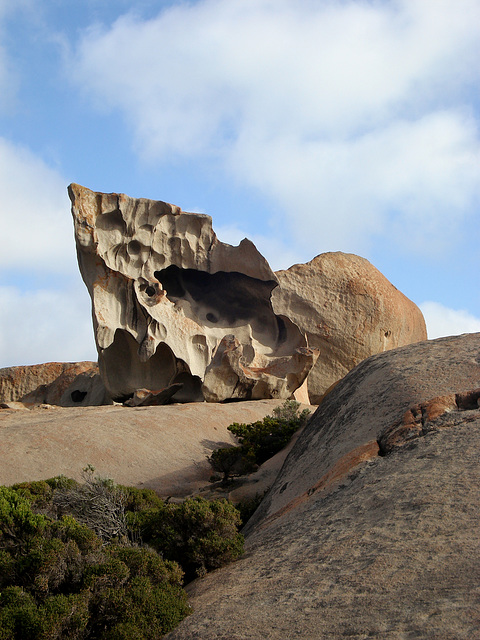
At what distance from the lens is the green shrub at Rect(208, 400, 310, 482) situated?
38.5ft

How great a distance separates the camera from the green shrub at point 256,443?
11.7 metres

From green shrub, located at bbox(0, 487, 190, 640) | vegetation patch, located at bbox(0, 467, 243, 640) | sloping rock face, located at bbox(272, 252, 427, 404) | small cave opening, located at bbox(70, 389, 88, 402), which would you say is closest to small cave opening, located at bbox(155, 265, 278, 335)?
sloping rock face, located at bbox(272, 252, 427, 404)

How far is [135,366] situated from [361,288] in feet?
25.7

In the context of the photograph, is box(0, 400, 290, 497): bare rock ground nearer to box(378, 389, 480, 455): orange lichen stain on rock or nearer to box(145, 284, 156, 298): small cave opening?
box(378, 389, 480, 455): orange lichen stain on rock

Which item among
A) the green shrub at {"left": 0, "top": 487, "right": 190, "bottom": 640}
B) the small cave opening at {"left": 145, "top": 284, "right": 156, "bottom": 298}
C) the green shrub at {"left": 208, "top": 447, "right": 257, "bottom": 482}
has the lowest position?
the green shrub at {"left": 0, "top": 487, "right": 190, "bottom": 640}

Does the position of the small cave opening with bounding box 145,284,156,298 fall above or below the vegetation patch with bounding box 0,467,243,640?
above

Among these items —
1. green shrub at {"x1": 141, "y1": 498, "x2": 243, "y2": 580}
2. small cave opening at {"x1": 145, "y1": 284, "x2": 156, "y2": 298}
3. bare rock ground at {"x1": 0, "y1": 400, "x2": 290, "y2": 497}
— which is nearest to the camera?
green shrub at {"x1": 141, "y1": 498, "x2": 243, "y2": 580}

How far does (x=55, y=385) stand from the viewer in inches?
1039

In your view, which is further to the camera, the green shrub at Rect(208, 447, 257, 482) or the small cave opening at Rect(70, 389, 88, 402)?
the small cave opening at Rect(70, 389, 88, 402)

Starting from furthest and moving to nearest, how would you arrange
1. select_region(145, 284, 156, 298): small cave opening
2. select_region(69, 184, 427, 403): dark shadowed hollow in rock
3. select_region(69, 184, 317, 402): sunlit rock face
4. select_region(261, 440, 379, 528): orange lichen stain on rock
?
select_region(145, 284, 156, 298): small cave opening → select_region(69, 184, 427, 403): dark shadowed hollow in rock → select_region(69, 184, 317, 402): sunlit rock face → select_region(261, 440, 379, 528): orange lichen stain on rock

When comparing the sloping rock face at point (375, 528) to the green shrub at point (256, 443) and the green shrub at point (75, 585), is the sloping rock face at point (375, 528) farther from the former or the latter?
the green shrub at point (256, 443)

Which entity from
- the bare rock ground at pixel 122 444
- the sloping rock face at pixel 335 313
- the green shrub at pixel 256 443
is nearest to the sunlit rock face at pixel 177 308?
the sloping rock face at pixel 335 313

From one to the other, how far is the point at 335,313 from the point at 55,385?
39.4 feet

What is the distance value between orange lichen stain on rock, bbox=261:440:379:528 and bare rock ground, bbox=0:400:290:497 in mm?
3738
